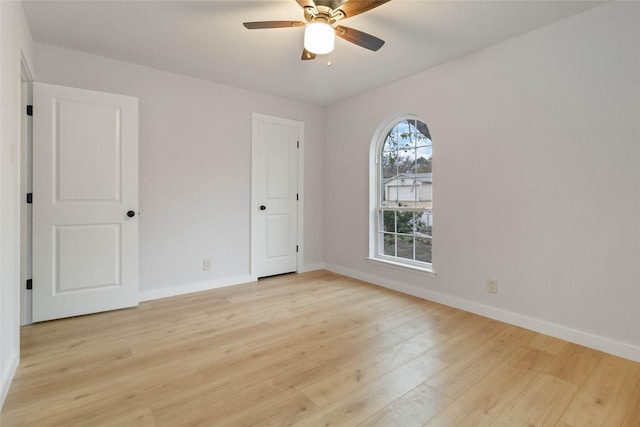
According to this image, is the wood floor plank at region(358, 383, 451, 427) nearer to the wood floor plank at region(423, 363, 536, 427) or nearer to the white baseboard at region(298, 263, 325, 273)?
the wood floor plank at region(423, 363, 536, 427)

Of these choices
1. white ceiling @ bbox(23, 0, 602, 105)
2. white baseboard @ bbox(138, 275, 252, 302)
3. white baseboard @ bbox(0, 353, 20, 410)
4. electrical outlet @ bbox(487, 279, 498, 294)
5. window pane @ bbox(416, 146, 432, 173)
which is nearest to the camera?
white baseboard @ bbox(0, 353, 20, 410)

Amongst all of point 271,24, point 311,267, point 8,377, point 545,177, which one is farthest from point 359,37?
point 311,267

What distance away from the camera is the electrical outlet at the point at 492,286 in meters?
2.73

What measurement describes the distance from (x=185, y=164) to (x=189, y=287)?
1378 millimetres

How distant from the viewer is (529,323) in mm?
2510

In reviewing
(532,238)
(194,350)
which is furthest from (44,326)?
(532,238)

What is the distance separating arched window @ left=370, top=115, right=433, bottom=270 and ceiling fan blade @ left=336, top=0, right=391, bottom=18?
1.74m

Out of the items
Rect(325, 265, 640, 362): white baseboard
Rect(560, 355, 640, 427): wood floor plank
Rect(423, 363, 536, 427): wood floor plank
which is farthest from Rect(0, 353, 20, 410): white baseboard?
Rect(325, 265, 640, 362): white baseboard

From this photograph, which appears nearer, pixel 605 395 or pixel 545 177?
pixel 605 395

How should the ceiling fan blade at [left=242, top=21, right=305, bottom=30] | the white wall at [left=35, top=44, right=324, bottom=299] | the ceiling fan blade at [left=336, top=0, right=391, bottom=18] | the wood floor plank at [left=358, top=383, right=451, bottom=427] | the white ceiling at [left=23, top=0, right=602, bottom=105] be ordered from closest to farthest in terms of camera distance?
the wood floor plank at [left=358, top=383, right=451, bottom=427]
the ceiling fan blade at [left=336, top=0, right=391, bottom=18]
the ceiling fan blade at [left=242, top=21, right=305, bottom=30]
the white ceiling at [left=23, top=0, right=602, bottom=105]
the white wall at [left=35, top=44, right=324, bottom=299]

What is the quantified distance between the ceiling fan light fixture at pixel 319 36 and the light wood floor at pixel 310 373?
2.04 meters

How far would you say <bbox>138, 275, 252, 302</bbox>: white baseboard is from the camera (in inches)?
126

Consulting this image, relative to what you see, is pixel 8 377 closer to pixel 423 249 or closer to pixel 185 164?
pixel 185 164

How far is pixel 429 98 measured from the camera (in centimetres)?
320
